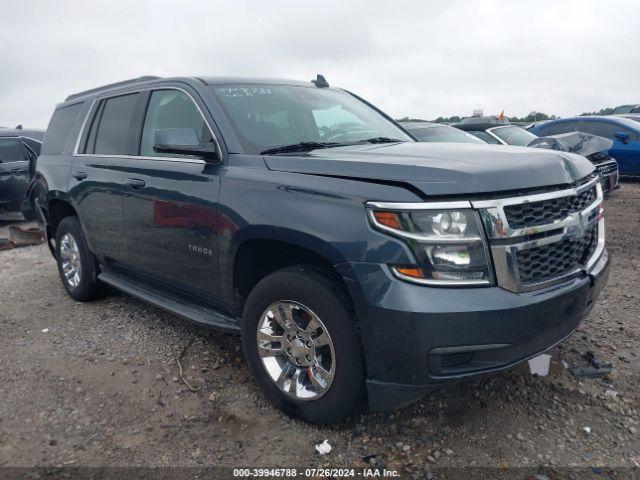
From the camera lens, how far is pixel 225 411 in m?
3.04

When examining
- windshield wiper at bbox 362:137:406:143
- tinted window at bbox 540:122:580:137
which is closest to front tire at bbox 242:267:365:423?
windshield wiper at bbox 362:137:406:143

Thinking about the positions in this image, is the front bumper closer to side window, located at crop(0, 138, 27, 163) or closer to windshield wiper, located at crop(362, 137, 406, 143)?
windshield wiper, located at crop(362, 137, 406, 143)

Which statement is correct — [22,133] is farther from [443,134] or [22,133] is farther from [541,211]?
[541,211]

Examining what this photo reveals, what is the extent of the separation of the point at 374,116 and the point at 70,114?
2.96 metres

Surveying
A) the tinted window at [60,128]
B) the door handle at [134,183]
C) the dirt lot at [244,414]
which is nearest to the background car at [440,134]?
the dirt lot at [244,414]

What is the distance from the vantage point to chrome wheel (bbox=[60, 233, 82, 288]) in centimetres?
485

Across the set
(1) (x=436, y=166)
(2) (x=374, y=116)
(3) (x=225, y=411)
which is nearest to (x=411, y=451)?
(3) (x=225, y=411)

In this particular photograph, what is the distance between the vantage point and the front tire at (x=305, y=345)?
252cm

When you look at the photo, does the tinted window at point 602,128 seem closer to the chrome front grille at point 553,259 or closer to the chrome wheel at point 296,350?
the chrome front grille at point 553,259

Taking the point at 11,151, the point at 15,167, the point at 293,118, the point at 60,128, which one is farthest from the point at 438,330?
the point at 11,151

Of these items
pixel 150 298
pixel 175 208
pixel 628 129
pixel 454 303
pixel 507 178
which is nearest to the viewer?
pixel 454 303

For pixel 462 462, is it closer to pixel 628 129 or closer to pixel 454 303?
pixel 454 303

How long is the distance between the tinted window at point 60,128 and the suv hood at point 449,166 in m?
2.97

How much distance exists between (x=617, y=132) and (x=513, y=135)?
288 centimetres
